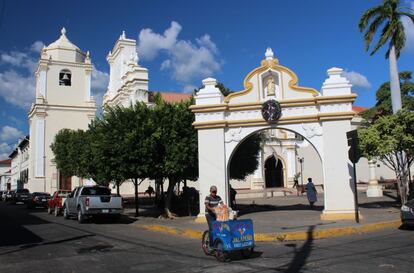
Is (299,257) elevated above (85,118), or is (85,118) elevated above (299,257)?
(85,118)

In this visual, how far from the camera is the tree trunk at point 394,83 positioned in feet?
76.6

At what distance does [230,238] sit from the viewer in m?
9.69

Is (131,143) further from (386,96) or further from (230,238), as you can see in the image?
(386,96)

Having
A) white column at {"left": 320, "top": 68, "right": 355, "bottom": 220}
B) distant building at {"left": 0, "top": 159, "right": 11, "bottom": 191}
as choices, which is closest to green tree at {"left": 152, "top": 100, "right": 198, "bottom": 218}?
white column at {"left": 320, "top": 68, "right": 355, "bottom": 220}

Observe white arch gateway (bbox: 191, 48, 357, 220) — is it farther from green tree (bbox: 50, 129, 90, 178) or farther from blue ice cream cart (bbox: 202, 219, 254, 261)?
green tree (bbox: 50, 129, 90, 178)

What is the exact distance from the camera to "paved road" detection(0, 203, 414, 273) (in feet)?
29.2

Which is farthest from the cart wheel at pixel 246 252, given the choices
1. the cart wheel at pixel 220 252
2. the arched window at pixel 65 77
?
the arched window at pixel 65 77

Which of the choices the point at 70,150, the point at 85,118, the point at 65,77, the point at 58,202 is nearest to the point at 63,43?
the point at 65,77

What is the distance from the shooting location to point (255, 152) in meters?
24.6

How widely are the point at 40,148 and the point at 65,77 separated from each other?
949 cm

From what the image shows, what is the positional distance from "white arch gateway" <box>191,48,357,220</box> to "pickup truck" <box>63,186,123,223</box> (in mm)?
4539

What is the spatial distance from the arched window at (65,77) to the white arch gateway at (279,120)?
1660 inches

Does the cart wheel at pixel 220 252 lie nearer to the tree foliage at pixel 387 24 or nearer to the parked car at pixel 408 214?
the parked car at pixel 408 214

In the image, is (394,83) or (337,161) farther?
(394,83)
